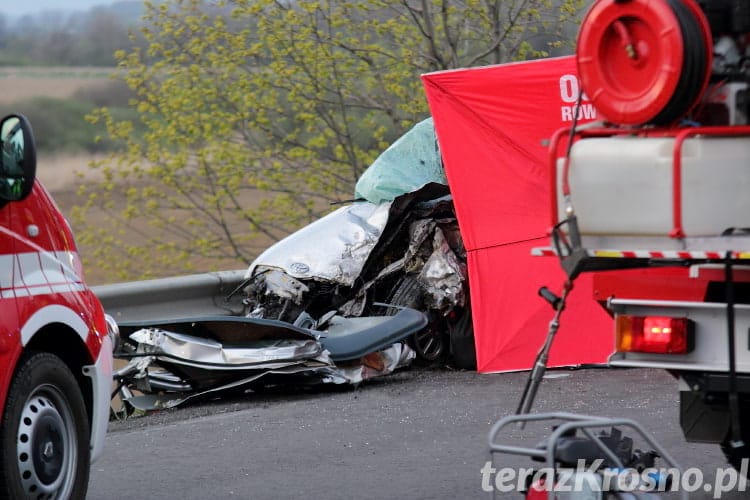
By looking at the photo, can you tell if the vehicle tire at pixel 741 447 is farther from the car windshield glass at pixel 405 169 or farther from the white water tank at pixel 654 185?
the car windshield glass at pixel 405 169

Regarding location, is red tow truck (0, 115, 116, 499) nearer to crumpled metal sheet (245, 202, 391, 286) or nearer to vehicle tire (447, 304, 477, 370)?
crumpled metal sheet (245, 202, 391, 286)

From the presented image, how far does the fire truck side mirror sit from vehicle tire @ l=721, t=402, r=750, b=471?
3082 millimetres

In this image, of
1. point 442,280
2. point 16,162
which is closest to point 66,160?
point 442,280

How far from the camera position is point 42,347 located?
5512 millimetres

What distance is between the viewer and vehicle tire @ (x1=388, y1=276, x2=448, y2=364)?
9.53 meters

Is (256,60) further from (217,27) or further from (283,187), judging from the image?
(283,187)

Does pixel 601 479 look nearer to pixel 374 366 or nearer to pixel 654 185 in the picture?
pixel 654 185

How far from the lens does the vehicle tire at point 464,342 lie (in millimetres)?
9539

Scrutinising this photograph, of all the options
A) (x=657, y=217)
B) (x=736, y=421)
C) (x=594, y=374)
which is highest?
(x=657, y=217)

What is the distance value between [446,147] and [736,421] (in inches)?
190

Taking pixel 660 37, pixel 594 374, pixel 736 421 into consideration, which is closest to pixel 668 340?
pixel 736 421

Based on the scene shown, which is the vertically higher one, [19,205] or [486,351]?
[19,205]

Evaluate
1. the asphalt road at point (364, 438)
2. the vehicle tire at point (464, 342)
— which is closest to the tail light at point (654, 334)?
the asphalt road at point (364, 438)

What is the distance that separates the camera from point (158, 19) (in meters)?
15.8
